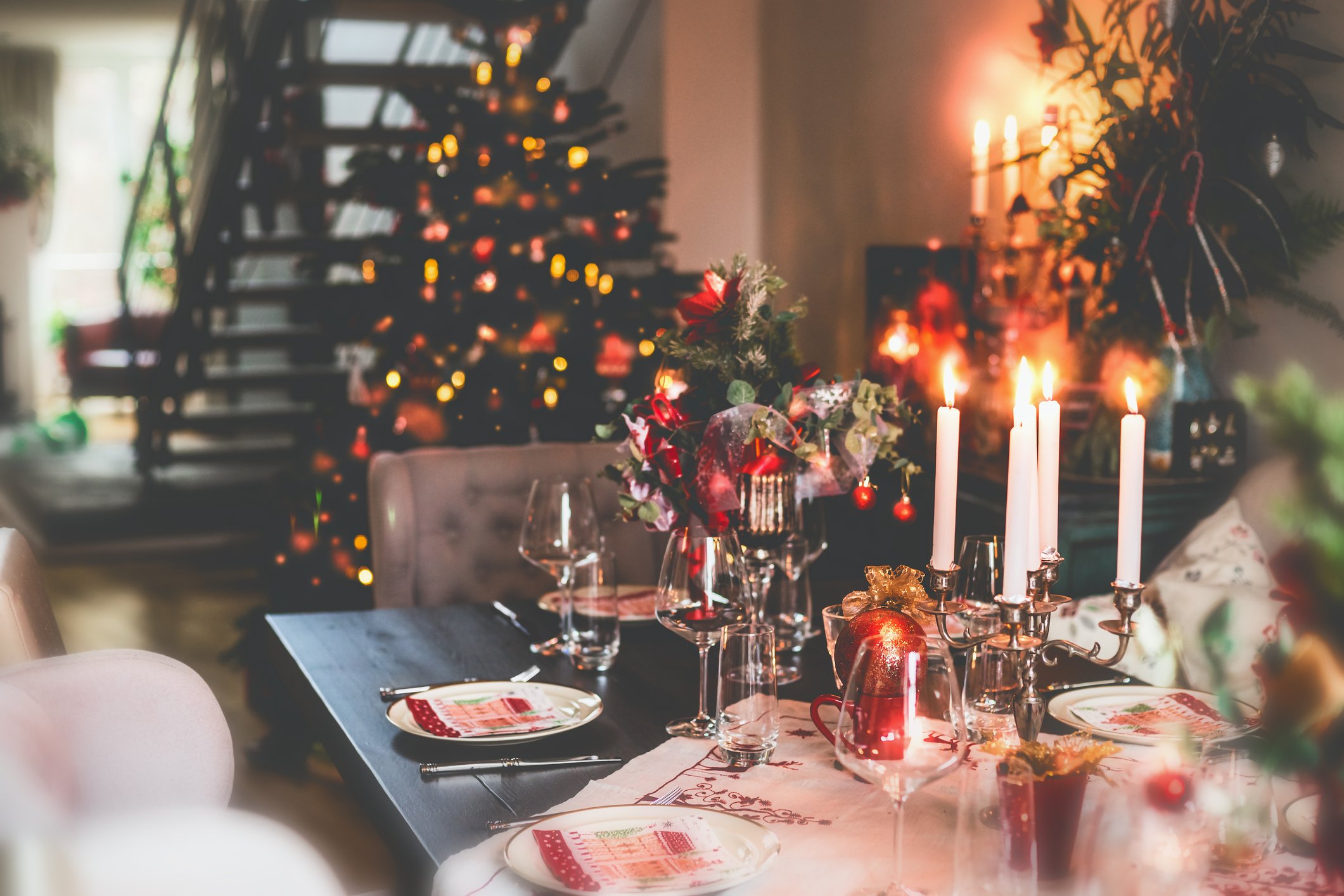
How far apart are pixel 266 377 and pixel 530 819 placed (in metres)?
5.15

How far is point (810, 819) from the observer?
3.55ft

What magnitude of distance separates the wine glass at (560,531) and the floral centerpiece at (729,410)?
0.18 metres

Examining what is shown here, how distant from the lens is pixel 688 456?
4.94 feet

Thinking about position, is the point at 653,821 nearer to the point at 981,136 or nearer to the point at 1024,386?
the point at 1024,386

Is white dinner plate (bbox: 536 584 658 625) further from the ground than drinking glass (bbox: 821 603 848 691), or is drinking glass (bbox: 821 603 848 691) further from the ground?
drinking glass (bbox: 821 603 848 691)

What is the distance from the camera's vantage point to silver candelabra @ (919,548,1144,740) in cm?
110

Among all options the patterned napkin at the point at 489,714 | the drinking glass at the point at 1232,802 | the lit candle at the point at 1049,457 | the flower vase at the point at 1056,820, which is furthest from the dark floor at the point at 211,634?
the drinking glass at the point at 1232,802

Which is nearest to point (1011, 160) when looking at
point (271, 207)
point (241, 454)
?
point (271, 207)

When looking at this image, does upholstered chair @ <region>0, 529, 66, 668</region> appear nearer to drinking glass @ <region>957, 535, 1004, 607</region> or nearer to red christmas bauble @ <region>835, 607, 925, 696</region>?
red christmas bauble @ <region>835, 607, 925, 696</region>

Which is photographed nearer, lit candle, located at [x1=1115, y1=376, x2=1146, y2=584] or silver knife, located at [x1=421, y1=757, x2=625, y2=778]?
lit candle, located at [x1=1115, y1=376, x2=1146, y2=584]

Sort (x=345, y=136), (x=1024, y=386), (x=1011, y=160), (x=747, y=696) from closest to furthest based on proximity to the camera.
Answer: (x=1024, y=386)
(x=747, y=696)
(x=1011, y=160)
(x=345, y=136)

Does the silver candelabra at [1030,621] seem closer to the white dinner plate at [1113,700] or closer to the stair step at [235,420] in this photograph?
the white dinner plate at [1113,700]

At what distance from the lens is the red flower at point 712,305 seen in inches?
59.1

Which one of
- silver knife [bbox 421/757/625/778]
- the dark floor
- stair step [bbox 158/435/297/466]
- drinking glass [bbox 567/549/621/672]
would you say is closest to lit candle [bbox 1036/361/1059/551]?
silver knife [bbox 421/757/625/778]
